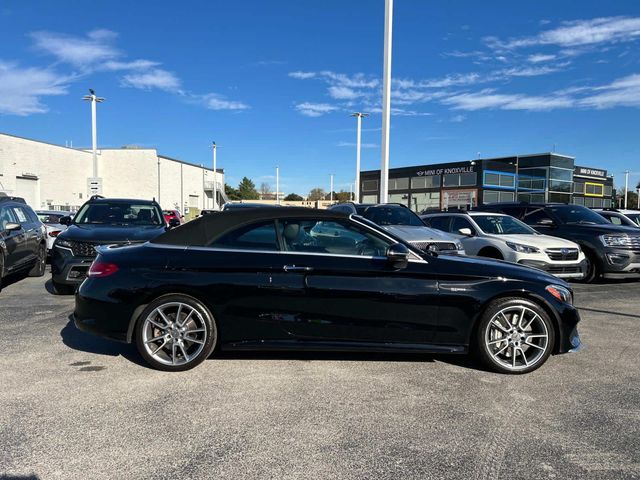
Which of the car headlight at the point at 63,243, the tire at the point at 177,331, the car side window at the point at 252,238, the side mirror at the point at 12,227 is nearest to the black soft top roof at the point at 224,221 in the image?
the car side window at the point at 252,238

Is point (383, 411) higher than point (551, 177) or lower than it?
lower

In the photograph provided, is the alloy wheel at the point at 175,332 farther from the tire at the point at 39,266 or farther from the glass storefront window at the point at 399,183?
the glass storefront window at the point at 399,183

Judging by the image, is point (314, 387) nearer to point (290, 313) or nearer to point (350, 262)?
point (290, 313)

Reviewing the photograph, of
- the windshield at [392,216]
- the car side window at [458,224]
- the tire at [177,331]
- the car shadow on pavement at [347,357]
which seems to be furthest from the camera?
the car side window at [458,224]

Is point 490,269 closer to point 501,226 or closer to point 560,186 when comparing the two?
point 501,226

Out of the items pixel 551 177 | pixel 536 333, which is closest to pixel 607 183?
pixel 551 177

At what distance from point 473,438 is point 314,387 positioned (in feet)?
4.64

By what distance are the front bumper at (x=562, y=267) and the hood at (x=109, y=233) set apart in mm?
6923

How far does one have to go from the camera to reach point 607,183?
70.3 m

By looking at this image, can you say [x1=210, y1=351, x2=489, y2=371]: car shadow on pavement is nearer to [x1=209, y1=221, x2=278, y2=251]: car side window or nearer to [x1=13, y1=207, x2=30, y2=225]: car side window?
[x1=209, y1=221, x2=278, y2=251]: car side window

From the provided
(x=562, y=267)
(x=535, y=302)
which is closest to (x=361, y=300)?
(x=535, y=302)

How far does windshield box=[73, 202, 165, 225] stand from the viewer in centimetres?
906

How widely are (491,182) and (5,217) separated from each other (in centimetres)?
5184

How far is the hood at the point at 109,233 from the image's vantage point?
771cm
